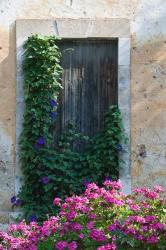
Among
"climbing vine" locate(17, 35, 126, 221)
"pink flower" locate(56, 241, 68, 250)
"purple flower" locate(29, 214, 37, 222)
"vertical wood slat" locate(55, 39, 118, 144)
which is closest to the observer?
"pink flower" locate(56, 241, 68, 250)

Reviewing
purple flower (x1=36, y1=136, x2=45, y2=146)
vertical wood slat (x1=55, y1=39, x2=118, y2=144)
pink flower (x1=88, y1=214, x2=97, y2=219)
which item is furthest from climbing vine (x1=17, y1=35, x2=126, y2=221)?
pink flower (x1=88, y1=214, x2=97, y2=219)

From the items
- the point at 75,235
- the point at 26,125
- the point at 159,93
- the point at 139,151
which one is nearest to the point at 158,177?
the point at 139,151

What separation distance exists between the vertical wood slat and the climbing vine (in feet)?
0.58

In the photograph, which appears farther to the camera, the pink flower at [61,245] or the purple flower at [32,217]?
the purple flower at [32,217]

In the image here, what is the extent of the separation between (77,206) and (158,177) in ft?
8.47

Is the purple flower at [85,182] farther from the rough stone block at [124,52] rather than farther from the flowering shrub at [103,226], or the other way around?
the flowering shrub at [103,226]

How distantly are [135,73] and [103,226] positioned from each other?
294cm

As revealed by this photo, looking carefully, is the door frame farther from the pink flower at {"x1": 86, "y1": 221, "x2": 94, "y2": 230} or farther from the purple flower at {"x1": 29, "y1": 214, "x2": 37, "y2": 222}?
the pink flower at {"x1": 86, "y1": 221, "x2": 94, "y2": 230}

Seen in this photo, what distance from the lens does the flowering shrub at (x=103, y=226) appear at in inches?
183

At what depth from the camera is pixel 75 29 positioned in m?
7.52

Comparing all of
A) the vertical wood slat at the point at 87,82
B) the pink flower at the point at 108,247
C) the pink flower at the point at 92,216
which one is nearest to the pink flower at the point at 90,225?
the pink flower at the point at 92,216

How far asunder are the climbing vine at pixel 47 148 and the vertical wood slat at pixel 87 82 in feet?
0.58

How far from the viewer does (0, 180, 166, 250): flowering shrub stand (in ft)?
15.3

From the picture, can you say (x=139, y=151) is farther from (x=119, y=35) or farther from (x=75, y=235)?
(x=75, y=235)
